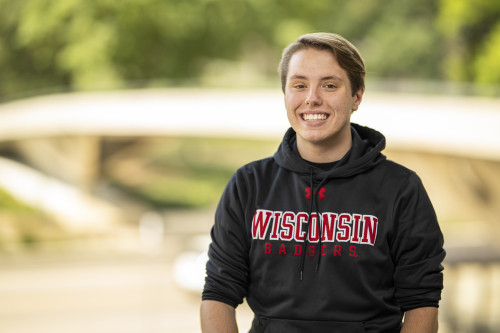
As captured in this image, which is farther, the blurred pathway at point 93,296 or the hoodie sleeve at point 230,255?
the blurred pathway at point 93,296

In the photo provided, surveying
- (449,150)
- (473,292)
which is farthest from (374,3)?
(473,292)

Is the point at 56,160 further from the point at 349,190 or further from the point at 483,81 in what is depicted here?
the point at 349,190

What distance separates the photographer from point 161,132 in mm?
20641

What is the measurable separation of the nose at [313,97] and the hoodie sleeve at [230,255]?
0.33m

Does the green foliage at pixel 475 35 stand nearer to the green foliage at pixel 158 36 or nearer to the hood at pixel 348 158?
the green foliage at pixel 158 36

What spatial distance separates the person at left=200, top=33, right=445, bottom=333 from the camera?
1.96 metres

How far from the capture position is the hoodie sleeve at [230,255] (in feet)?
6.73

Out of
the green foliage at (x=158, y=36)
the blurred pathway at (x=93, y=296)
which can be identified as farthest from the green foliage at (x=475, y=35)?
the blurred pathway at (x=93, y=296)

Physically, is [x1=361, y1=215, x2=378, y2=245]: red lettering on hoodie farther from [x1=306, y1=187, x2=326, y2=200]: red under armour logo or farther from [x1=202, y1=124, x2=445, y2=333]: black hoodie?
[x1=306, y1=187, x2=326, y2=200]: red under armour logo

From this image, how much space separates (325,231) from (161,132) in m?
18.9

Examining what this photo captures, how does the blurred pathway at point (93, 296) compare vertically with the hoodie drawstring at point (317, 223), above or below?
above

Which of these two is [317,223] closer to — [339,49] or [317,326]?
[317,326]

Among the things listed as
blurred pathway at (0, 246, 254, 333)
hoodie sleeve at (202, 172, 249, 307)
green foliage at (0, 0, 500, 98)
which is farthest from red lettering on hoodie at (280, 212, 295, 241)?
green foliage at (0, 0, 500, 98)

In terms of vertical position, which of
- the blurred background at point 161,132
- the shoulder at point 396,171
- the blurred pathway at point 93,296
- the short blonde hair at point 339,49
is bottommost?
the shoulder at point 396,171
